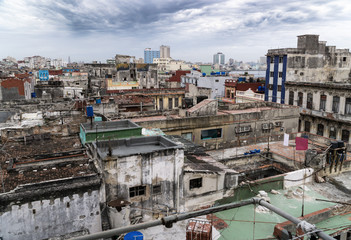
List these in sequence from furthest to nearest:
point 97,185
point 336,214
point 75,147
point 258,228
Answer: point 75,147 < point 336,214 < point 258,228 < point 97,185

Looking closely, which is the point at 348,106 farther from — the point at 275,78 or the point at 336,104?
the point at 275,78

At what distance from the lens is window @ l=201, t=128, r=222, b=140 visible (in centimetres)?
3073

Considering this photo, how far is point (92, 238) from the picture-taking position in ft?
15.0

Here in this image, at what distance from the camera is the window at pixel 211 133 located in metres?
30.7

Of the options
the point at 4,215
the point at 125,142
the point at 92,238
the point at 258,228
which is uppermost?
the point at 92,238

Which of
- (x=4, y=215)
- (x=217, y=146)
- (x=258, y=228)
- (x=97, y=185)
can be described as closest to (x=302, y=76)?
(x=217, y=146)

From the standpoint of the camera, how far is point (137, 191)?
52.4 ft

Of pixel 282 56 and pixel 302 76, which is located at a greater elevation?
pixel 282 56

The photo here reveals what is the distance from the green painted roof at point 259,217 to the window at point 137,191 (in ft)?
16.8

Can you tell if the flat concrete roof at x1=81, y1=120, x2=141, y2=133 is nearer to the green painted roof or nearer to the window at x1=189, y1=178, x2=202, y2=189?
the window at x1=189, y1=178, x2=202, y2=189

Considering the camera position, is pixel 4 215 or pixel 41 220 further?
pixel 41 220

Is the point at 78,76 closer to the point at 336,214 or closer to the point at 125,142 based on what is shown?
the point at 125,142

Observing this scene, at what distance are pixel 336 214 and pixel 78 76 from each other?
6465 cm

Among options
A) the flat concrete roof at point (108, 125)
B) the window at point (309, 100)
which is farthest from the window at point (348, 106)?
the flat concrete roof at point (108, 125)
